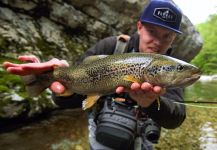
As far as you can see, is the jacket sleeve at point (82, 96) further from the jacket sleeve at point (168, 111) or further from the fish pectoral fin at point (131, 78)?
the fish pectoral fin at point (131, 78)

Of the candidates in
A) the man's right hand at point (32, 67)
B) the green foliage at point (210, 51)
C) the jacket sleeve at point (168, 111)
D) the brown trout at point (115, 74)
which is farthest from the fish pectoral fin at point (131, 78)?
the green foliage at point (210, 51)

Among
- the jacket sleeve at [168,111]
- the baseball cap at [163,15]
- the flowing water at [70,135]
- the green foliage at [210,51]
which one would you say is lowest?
the green foliage at [210,51]

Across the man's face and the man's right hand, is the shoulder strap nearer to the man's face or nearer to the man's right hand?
the man's face

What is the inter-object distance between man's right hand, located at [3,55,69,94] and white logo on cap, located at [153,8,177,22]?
1.11 m

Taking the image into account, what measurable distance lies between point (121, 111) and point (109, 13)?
955 cm

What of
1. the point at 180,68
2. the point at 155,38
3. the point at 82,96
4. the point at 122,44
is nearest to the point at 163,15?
the point at 155,38

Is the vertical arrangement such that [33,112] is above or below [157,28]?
below

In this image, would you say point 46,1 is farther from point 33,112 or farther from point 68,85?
point 68,85

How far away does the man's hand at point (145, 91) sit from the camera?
114 inches

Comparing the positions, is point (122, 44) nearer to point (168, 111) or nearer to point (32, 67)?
point (168, 111)

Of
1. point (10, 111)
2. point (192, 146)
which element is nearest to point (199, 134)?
point (192, 146)

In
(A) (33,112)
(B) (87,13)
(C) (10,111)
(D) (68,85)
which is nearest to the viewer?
(D) (68,85)

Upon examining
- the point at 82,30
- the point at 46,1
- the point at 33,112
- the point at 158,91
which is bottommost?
the point at 33,112

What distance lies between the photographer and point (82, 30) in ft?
40.4
